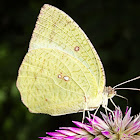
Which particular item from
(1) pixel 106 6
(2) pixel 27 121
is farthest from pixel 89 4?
(2) pixel 27 121

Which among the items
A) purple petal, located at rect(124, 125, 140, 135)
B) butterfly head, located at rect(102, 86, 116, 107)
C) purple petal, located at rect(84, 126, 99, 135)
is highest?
butterfly head, located at rect(102, 86, 116, 107)

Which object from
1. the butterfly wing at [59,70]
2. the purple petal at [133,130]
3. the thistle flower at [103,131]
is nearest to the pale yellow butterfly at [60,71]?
the butterfly wing at [59,70]

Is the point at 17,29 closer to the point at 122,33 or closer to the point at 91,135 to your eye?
the point at 122,33

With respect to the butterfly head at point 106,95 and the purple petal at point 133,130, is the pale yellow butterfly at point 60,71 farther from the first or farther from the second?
the purple petal at point 133,130

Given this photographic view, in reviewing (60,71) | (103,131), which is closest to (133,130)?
(103,131)

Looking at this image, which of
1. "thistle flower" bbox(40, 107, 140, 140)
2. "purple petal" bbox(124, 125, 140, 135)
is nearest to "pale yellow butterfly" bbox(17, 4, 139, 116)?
"thistle flower" bbox(40, 107, 140, 140)

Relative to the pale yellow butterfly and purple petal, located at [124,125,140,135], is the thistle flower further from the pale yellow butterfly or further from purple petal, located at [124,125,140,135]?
the pale yellow butterfly
